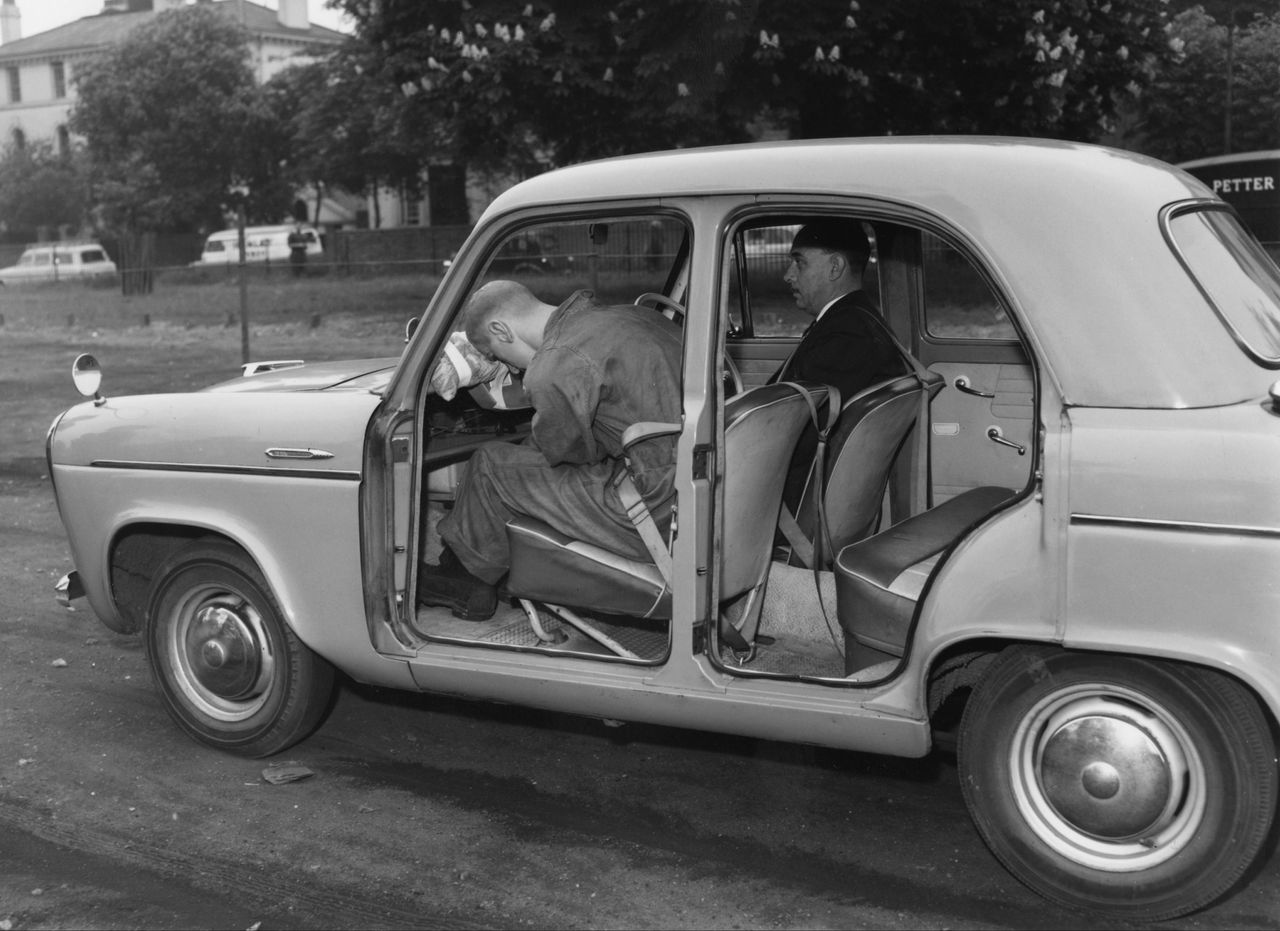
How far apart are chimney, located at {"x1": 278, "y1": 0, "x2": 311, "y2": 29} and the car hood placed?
251 ft

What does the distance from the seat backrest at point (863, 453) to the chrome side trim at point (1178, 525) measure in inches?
37.3

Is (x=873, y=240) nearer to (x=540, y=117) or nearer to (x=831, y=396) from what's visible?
(x=831, y=396)

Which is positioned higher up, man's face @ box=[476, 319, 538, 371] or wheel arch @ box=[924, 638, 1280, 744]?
man's face @ box=[476, 319, 538, 371]

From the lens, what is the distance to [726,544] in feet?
14.0

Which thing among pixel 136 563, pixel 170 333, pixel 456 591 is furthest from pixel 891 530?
pixel 170 333

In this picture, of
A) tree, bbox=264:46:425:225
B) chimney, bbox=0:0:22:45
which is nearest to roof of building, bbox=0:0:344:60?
chimney, bbox=0:0:22:45

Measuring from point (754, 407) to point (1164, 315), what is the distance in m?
1.15

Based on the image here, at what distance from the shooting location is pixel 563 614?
183 inches

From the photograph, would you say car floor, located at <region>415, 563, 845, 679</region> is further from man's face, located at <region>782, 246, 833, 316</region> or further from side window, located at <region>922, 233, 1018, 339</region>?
side window, located at <region>922, 233, 1018, 339</region>

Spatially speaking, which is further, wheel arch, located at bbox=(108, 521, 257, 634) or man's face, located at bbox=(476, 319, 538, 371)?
wheel arch, located at bbox=(108, 521, 257, 634)

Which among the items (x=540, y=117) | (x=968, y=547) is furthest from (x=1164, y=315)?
(x=540, y=117)

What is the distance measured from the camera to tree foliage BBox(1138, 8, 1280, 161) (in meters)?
14.9

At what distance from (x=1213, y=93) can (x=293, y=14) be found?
6773cm

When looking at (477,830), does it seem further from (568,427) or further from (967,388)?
(967,388)
